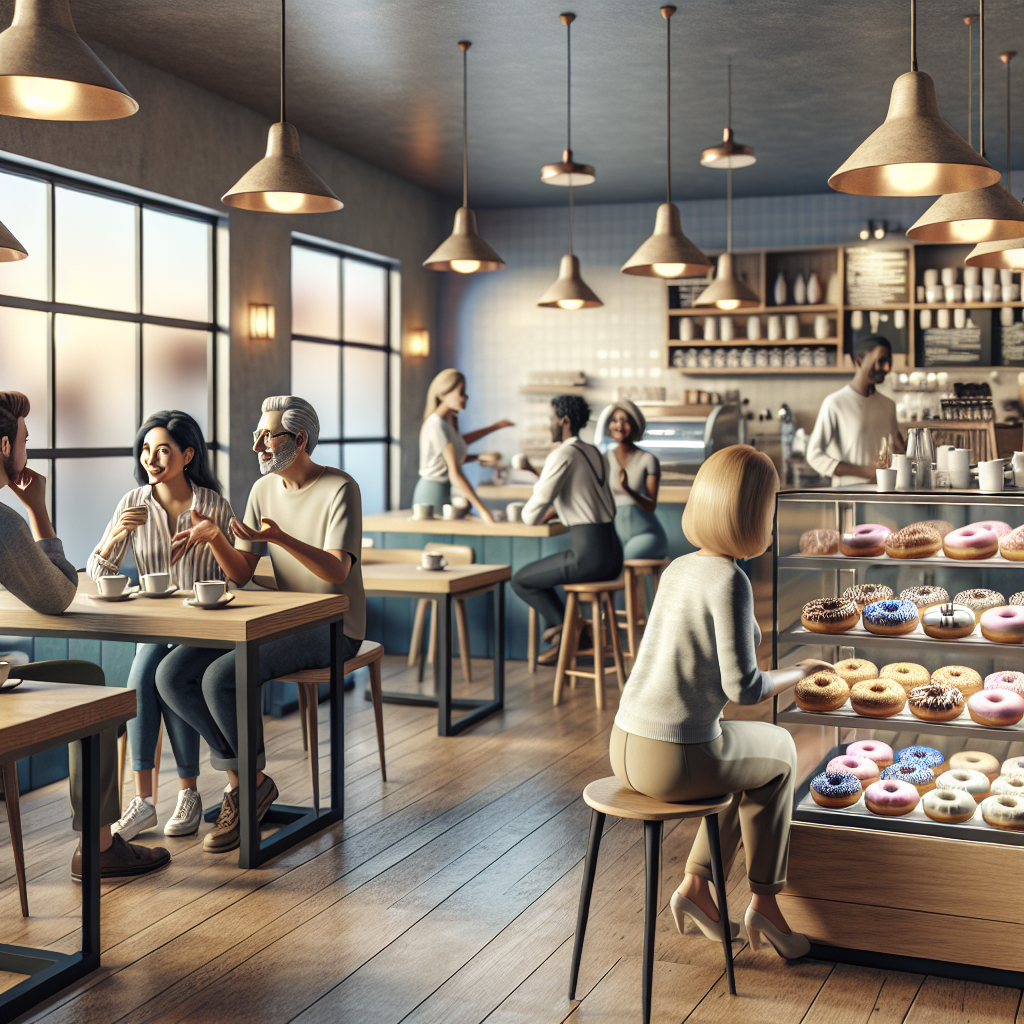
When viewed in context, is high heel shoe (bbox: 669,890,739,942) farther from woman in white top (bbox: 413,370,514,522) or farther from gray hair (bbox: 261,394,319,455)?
woman in white top (bbox: 413,370,514,522)

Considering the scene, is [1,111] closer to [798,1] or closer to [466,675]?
[798,1]

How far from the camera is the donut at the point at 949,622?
280cm

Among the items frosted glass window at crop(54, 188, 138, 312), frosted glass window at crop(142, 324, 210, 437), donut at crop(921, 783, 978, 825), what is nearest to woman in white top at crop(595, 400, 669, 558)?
frosted glass window at crop(142, 324, 210, 437)

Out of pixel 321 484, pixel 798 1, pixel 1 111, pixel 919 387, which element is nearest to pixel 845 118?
pixel 798 1

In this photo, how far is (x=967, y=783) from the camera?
281 centimetres

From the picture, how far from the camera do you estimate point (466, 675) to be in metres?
5.96

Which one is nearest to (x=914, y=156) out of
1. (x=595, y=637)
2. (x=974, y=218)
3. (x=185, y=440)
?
(x=974, y=218)

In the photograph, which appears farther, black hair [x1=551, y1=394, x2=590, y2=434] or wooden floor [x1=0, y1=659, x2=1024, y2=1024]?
black hair [x1=551, y1=394, x2=590, y2=434]

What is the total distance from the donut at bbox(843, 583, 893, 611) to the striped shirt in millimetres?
2009

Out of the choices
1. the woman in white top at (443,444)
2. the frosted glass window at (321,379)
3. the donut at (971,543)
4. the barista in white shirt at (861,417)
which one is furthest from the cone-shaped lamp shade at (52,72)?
the frosted glass window at (321,379)

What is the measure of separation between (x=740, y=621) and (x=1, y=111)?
6.57 feet

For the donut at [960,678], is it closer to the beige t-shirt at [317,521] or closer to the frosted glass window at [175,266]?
the beige t-shirt at [317,521]

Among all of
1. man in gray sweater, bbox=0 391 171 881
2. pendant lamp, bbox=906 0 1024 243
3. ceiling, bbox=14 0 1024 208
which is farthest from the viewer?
ceiling, bbox=14 0 1024 208

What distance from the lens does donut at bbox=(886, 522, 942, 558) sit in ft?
9.53
